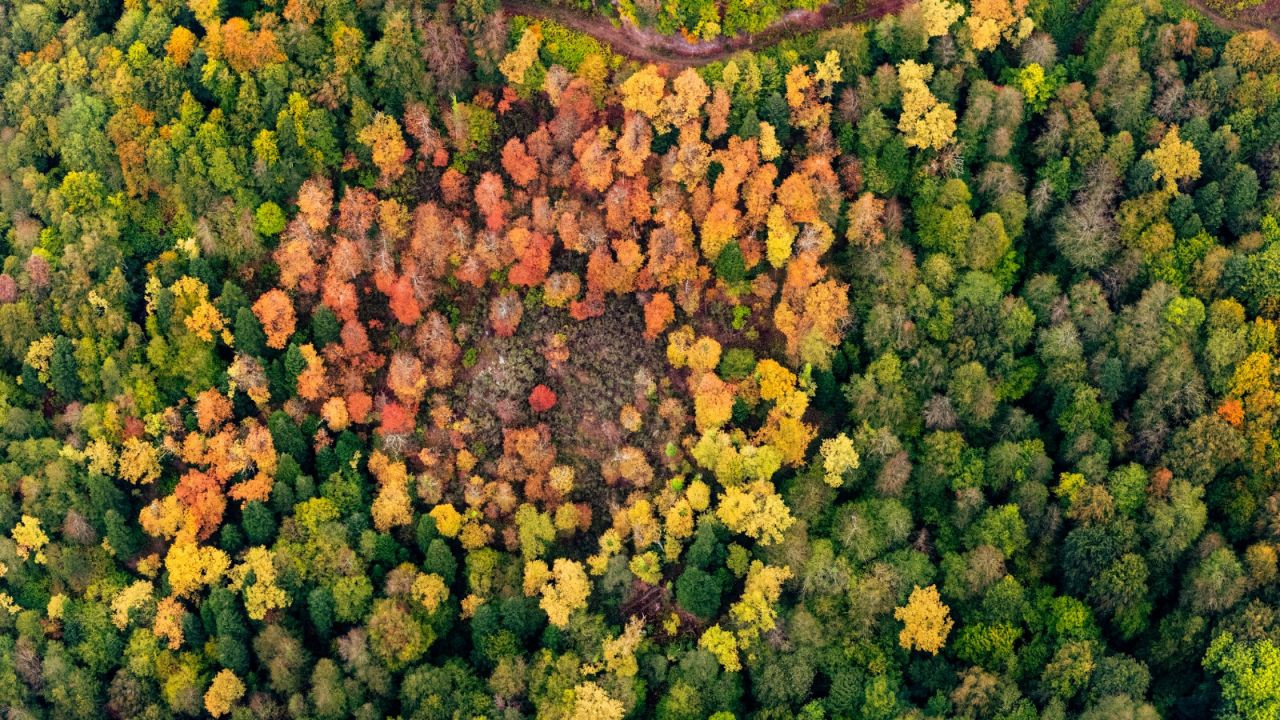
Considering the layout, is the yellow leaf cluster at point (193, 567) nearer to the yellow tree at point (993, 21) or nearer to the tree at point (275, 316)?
the tree at point (275, 316)

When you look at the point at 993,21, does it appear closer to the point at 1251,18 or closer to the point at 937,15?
the point at 937,15

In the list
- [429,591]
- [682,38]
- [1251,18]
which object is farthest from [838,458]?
[1251,18]

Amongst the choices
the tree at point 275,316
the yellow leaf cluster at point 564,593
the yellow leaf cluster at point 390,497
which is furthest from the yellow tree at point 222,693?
the tree at point 275,316

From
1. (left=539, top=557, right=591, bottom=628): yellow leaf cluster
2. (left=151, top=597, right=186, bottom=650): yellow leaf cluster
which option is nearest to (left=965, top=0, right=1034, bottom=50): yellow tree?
(left=539, top=557, right=591, bottom=628): yellow leaf cluster

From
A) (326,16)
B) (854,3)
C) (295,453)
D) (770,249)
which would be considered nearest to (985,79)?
(854,3)

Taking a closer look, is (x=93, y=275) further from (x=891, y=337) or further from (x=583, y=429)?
(x=891, y=337)

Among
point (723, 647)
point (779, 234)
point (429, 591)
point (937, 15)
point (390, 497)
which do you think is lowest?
point (429, 591)
